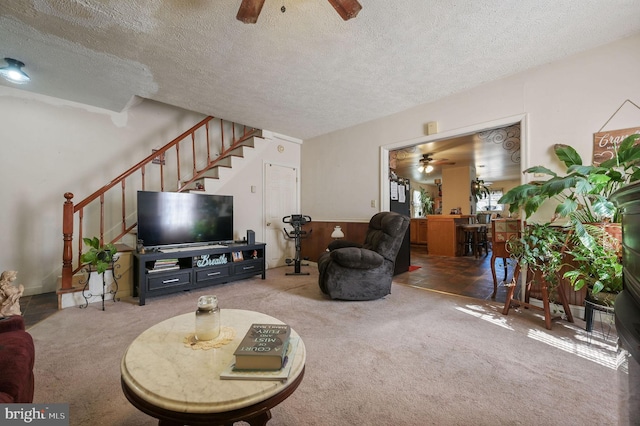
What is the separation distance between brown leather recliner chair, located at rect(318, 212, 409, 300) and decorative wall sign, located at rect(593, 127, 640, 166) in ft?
6.00

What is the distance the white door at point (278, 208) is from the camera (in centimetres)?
481

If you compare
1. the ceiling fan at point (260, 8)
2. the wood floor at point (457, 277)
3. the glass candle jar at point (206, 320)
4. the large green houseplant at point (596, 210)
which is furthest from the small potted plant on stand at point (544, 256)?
the glass candle jar at point (206, 320)

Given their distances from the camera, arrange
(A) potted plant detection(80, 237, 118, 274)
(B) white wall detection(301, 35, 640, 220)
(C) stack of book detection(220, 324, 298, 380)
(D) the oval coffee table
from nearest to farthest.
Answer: (D) the oval coffee table, (C) stack of book detection(220, 324, 298, 380), (B) white wall detection(301, 35, 640, 220), (A) potted plant detection(80, 237, 118, 274)

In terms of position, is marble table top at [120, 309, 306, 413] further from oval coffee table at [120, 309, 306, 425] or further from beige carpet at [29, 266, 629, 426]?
beige carpet at [29, 266, 629, 426]

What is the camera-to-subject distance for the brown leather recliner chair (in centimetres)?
283

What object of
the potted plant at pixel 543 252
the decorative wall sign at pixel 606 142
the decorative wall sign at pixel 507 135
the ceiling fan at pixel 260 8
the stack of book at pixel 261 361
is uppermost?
the ceiling fan at pixel 260 8

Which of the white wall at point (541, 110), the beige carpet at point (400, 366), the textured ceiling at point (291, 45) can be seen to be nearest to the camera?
the beige carpet at point (400, 366)

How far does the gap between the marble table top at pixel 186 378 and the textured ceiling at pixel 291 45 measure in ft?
7.24

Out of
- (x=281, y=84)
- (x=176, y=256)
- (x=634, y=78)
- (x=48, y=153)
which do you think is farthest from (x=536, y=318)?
(x=48, y=153)

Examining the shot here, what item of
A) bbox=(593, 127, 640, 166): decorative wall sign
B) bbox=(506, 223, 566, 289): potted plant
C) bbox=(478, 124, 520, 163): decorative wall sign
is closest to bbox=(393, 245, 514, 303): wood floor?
bbox=(506, 223, 566, 289): potted plant

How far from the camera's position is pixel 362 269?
2867mm

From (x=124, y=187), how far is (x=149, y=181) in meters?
0.58

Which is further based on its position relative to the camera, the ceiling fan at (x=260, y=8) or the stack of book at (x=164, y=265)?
the stack of book at (x=164, y=265)

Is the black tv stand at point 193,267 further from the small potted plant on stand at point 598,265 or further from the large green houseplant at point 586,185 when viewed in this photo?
the small potted plant on stand at point 598,265
